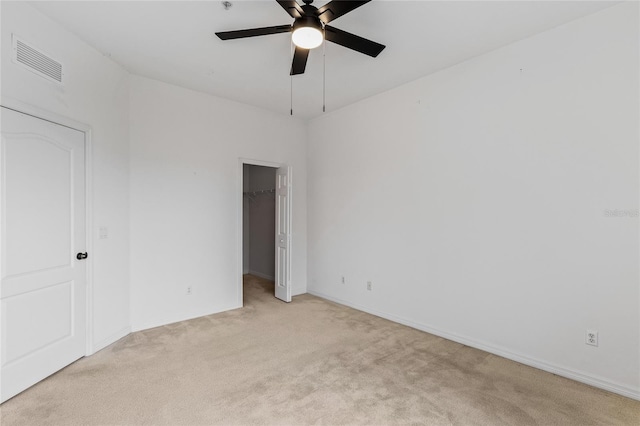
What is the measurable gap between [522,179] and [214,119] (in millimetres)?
3669

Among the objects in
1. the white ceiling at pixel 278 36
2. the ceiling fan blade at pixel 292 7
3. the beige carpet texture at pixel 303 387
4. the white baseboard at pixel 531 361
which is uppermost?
the white ceiling at pixel 278 36

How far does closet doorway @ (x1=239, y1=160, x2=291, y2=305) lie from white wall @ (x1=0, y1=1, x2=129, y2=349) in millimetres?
1920

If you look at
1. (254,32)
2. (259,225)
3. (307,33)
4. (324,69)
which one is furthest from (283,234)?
(307,33)

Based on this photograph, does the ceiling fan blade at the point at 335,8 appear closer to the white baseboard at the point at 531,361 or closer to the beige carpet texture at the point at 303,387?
the beige carpet texture at the point at 303,387

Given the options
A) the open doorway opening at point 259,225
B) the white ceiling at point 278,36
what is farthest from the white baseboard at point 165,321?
the white ceiling at point 278,36

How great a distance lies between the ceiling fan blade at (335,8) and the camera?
1919mm

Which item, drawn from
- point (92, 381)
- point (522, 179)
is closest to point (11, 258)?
point (92, 381)

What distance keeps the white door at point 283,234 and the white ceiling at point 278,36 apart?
1.44m

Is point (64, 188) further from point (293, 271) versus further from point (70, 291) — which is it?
point (293, 271)

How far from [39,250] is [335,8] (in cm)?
290

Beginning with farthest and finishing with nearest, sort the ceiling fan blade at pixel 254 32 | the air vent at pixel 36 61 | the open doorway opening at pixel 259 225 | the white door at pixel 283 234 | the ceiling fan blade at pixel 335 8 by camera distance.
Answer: the open doorway opening at pixel 259 225 < the white door at pixel 283 234 < the air vent at pixel 36 61 < the ceiling fan blade at pixel 254 32 < the ceiling fan blade at pixel 335 8

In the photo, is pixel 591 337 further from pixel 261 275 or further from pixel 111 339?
pixel 261 275

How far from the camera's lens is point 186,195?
4.03m

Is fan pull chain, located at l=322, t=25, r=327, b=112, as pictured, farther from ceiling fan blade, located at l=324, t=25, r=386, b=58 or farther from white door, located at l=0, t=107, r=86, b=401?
white door, located at l=0, t=107, r=86, b=401
